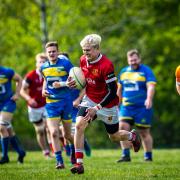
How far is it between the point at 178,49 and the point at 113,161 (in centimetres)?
2457

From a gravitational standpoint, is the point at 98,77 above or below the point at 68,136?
above

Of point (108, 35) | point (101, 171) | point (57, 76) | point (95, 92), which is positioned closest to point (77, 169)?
point (101, 171)

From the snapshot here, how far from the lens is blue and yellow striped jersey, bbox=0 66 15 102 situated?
15.0 m

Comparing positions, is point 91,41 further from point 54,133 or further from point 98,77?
point 54,133

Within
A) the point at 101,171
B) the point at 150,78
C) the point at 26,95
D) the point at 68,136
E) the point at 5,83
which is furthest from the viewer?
the point at 26,95

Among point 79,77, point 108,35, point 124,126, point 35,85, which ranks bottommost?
point 124,126

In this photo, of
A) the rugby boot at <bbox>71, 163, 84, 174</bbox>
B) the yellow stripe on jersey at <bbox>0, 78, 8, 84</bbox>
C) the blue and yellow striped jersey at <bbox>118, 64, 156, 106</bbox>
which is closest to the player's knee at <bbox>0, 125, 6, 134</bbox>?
the yellow stripe on jersey at <bbox>0, 78, 8, 84</bbox>

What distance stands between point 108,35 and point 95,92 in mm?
25520

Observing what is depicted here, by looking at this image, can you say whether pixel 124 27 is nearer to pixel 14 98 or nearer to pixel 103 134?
pixel 103 134

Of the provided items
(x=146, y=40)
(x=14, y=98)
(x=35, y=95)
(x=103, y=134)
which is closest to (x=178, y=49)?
(x=146, y=40)

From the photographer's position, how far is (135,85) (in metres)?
15.5

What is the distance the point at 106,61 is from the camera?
11578mm

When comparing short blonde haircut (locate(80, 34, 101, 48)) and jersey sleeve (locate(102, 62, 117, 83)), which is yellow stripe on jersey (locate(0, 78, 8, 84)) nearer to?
short blonde haircut (locate(80, 34, 101, 48))

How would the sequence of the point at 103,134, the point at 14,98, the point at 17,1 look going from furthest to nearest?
the point at 103,134, the point at 17,1, the point at 14,98
